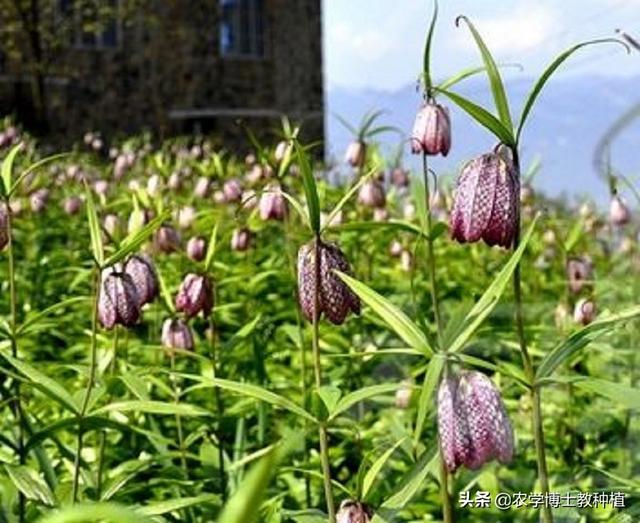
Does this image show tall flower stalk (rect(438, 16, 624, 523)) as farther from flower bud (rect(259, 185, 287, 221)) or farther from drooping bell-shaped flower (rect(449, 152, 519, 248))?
flower bud (rect(259, 185, 287, 221))

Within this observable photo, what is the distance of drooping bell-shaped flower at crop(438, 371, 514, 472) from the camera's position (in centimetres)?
105

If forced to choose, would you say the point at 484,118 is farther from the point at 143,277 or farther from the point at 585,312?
the point at 585,312

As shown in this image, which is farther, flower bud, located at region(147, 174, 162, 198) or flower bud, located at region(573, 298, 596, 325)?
flower bud, located at region(147, 174, 162, 198)

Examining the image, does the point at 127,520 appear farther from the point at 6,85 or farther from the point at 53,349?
the point at 6,85

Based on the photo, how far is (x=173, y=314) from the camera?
1931mm

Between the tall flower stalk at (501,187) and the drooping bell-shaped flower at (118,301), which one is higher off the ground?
the tall flower stalk at (501,187)

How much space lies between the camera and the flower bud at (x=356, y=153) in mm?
3027

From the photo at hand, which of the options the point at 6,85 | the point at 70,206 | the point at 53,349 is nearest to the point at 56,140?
the point at 6,85

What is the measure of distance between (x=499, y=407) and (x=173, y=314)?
93 centimetres

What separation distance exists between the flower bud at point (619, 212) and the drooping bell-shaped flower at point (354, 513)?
190 cm

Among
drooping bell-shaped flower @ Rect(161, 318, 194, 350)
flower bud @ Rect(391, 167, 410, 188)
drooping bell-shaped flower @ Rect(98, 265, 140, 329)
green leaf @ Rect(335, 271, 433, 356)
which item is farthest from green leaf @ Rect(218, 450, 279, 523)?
flower bud @ Rect(391, 167, 410, 188)

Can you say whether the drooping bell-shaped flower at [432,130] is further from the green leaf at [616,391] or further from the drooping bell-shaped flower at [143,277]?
the green leaf at [616,391]

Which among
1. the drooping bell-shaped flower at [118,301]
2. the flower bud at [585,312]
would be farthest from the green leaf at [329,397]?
the flower bud at [585,312]

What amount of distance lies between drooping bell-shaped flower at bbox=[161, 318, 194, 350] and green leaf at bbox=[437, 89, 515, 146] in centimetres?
89
